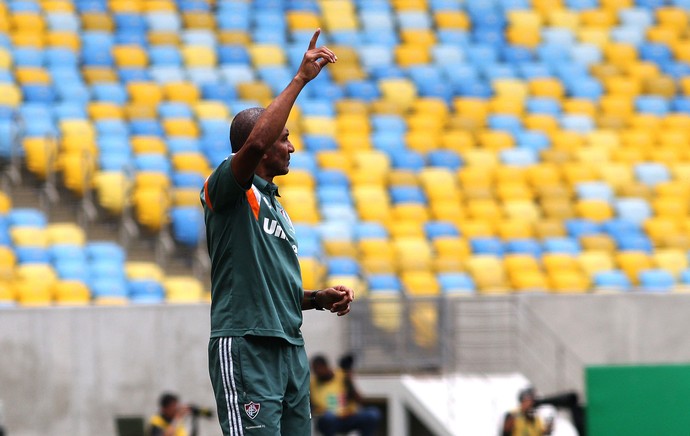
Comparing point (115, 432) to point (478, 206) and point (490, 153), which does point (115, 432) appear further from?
point (490, 153)

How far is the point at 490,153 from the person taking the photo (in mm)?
16766

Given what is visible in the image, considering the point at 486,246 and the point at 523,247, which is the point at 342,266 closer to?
the point at 486,246

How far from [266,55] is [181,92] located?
1549 mm

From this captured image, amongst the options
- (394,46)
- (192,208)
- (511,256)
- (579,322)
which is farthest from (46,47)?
(579,322)

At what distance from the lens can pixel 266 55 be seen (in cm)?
1755

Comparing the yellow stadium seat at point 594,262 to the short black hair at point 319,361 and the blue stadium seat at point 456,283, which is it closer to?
the blue stadium seat at point 456,283

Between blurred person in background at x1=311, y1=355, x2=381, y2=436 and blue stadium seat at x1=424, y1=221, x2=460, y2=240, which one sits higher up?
blue stadium seat at x1=424, y1=221, x2=460, y2=240

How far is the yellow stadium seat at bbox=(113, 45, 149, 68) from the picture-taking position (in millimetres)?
16828

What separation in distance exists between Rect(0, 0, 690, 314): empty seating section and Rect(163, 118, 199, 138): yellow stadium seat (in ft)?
0.08

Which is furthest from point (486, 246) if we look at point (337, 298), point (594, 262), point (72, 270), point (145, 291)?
point (337, 298)

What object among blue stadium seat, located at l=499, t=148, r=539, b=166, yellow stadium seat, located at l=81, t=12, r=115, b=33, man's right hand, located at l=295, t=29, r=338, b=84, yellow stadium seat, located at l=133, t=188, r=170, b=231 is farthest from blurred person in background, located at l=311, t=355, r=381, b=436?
man's right hand, located at l=295, t=29, r=338, b=84

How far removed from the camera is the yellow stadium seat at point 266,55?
17.4 m

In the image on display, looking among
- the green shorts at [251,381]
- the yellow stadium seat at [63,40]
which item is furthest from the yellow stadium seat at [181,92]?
the green shorts at [251,381]

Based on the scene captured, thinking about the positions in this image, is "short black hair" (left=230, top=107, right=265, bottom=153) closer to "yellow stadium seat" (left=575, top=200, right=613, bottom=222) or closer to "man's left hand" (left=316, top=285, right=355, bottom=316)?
"man's left hand" (left=316, top=285, right=355, bottom=316)
